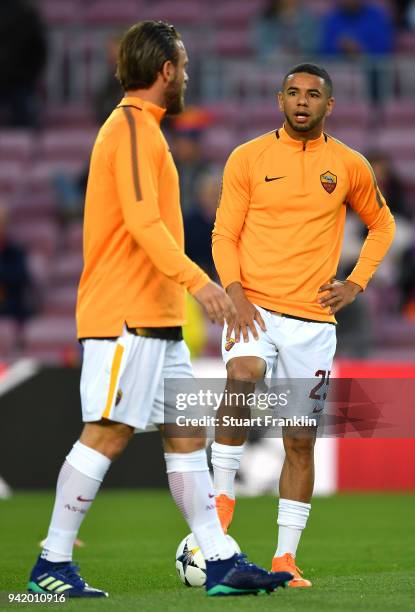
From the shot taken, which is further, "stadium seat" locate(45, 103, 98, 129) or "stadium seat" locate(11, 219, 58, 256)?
"stadium seat" locate(45, 103, 98, 129)

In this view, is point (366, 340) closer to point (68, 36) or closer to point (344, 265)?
point (344, 265)

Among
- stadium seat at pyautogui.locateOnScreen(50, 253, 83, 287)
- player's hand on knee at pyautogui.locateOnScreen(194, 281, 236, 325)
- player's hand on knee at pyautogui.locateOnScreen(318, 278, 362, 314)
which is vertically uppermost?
player's hand on knee at pyautogui.locateOnScreen(194, 281, 236, 325)

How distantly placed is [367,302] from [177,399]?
23.5 ft

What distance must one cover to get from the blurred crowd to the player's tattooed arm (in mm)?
5582

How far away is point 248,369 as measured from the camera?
6.07 metres

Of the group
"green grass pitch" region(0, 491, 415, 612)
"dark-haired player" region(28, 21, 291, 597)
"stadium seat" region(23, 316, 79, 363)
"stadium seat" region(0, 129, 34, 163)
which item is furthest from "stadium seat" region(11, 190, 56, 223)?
"dark-haired player" region(28, 21, 291, 597)

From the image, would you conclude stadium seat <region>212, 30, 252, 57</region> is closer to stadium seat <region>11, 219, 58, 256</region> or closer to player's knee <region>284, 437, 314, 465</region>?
stadium seat <region>11, 219, 58, 256</region>

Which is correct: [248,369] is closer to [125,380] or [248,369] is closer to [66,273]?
[125,380]

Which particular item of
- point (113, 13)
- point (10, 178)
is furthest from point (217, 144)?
point (113, 13)

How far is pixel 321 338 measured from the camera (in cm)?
616

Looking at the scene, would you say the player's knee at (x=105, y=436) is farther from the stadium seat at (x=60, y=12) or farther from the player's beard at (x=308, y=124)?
the stadium seat at (x=60, y=12)

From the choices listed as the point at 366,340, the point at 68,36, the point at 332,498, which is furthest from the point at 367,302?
the point at 68,36

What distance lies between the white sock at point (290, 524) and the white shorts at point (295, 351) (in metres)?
0.40

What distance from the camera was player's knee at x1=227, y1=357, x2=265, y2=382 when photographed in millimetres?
6066
